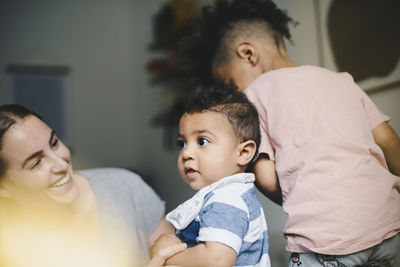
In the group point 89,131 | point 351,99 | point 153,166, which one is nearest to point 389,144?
point 351,99

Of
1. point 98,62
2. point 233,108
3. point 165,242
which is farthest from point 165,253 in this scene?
point 98,62

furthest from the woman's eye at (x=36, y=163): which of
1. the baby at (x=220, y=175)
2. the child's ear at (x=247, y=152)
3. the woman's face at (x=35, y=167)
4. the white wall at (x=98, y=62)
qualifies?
the white wall at (x=98, y=62)

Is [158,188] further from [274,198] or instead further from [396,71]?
[396,71]

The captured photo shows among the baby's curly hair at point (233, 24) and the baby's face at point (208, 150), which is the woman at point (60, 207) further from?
the baby's curly hair at point (233, 24)

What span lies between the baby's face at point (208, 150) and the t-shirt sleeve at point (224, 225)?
6cm

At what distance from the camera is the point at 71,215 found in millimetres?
868

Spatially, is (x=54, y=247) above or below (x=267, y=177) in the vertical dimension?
below

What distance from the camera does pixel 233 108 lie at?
59cm

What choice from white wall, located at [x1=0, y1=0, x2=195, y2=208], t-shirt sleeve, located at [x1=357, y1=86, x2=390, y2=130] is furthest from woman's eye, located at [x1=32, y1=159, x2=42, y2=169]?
white wall, located at [x1=0, y1=0, x2=195, y2=208]

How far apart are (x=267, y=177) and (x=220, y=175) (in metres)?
0.08

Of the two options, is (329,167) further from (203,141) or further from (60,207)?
(60,207)

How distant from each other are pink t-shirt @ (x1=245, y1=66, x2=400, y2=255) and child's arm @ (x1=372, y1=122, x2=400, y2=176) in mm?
13

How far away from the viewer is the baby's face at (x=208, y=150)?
0.57 meters

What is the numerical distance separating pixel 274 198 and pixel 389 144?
0.21 metres
